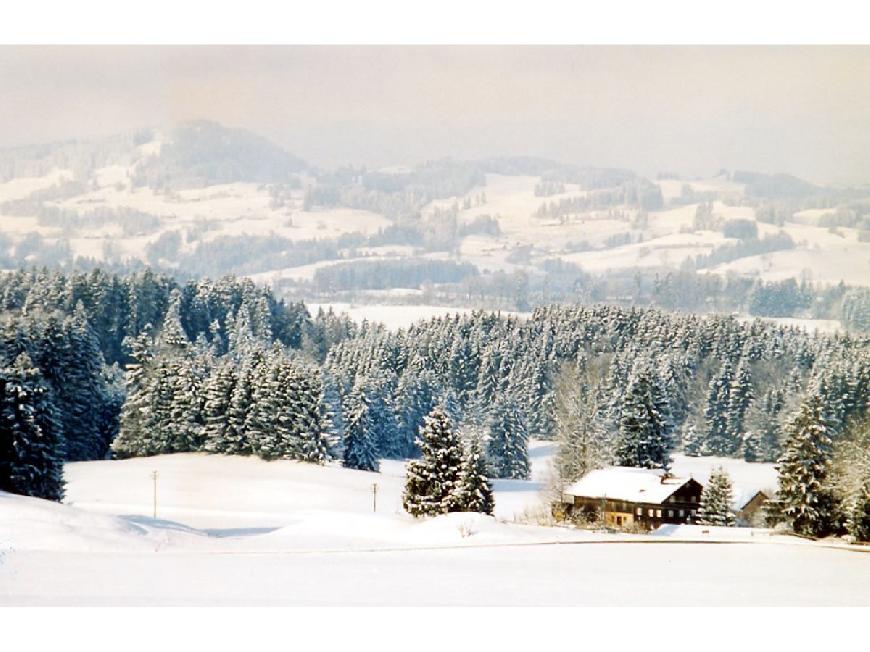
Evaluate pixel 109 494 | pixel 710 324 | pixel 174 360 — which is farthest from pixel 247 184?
pixel 710 324

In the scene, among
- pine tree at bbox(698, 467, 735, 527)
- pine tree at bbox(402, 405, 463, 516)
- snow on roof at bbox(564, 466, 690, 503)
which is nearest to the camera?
pine tree at bbox(402, 405, 463, 516)

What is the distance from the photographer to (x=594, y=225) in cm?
4184

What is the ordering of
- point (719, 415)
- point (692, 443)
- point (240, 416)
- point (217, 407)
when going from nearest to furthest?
point (240, 416), point (217, 407), point (692, 443), point (719, 415)

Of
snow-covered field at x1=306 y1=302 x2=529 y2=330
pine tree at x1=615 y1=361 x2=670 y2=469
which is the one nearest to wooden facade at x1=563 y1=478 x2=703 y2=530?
pine tree at x1=615 y1=361 x2=670 y2=469

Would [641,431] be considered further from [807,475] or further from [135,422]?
[135,422]

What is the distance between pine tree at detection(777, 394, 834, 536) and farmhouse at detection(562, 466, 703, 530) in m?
6.70

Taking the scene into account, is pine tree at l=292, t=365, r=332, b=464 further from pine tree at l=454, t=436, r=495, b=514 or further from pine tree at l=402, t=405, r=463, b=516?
pine tree at l=454, t=436, r=495, b=514

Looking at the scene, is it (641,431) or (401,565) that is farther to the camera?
(641,431)

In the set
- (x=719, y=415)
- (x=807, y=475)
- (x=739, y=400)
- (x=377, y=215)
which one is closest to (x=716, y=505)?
(x=807, y=475)

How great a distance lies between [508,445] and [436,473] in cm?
2171

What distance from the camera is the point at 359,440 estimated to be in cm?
4131

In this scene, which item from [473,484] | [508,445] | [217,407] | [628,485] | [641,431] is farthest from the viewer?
[508,445]

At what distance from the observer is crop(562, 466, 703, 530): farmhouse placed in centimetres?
2870

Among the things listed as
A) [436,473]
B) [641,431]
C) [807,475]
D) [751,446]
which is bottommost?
[751,446]
